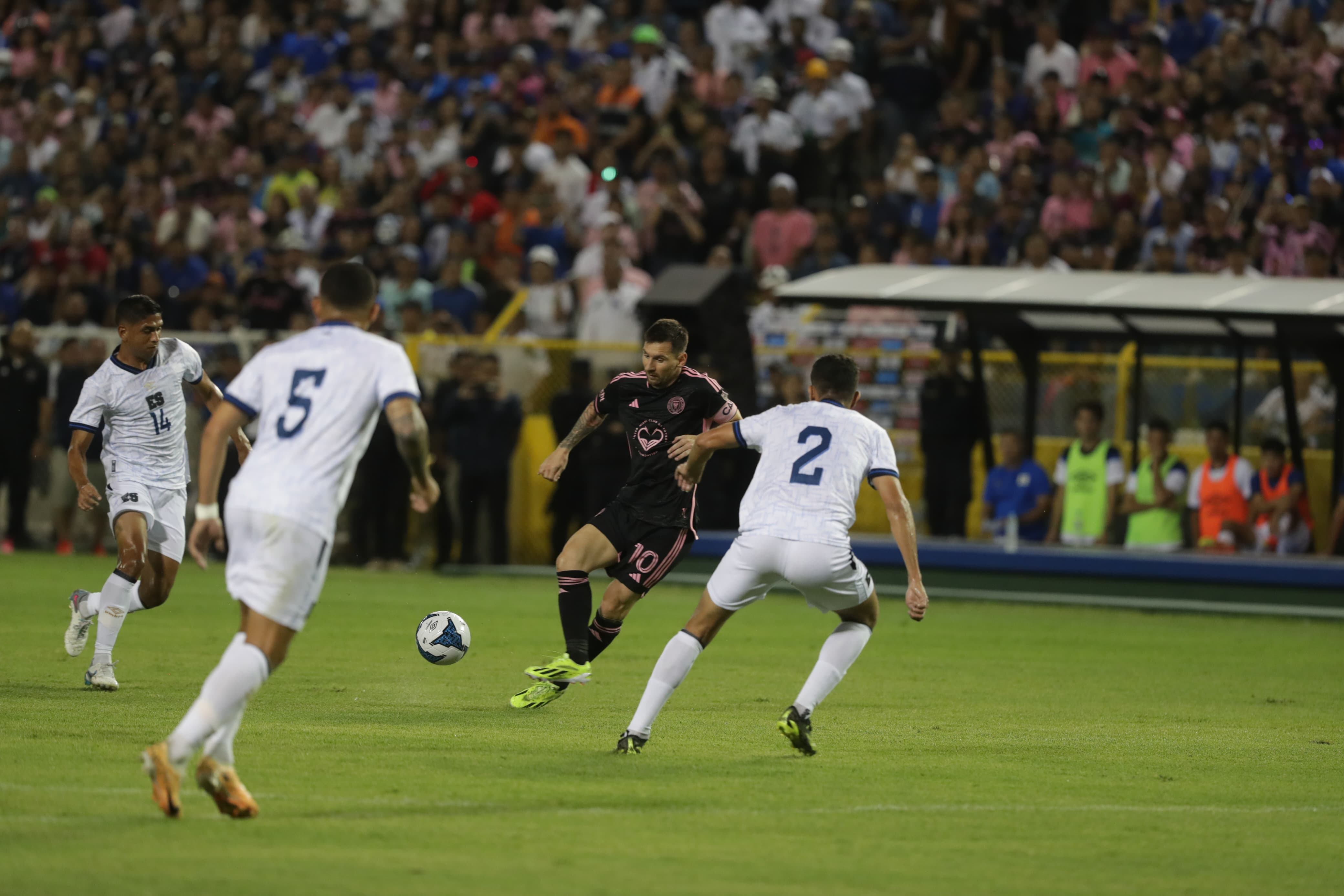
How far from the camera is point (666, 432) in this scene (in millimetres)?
10430

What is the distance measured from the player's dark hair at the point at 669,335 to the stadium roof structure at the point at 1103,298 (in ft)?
26.7

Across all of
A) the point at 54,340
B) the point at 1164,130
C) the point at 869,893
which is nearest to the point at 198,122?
the point at 54,340

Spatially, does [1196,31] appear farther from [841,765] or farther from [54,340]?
[841,765]

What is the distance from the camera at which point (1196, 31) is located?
21.8 metres

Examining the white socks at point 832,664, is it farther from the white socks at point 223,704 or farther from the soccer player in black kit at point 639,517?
the white socks at point 223,704

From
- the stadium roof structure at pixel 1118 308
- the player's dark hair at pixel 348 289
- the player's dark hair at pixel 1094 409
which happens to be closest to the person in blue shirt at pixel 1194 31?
the stadium roof structure at pixel 1118 308

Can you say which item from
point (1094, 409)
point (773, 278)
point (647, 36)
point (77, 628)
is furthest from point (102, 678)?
point (647, 36)

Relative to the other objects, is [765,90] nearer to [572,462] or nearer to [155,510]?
→ [572,462]

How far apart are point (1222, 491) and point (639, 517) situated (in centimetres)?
917

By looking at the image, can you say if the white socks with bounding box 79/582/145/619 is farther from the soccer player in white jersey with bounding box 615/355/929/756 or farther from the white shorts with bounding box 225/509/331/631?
the white shorts with bounding box 225/509/331/631

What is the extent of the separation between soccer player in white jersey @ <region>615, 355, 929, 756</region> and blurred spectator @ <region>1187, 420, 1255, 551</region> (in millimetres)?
9907

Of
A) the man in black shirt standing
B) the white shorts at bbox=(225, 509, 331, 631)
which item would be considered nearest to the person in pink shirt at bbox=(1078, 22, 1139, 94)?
the man in black shirt standing

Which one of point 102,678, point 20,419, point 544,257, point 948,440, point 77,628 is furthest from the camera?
point 544,257

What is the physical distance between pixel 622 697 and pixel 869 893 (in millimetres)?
4812
